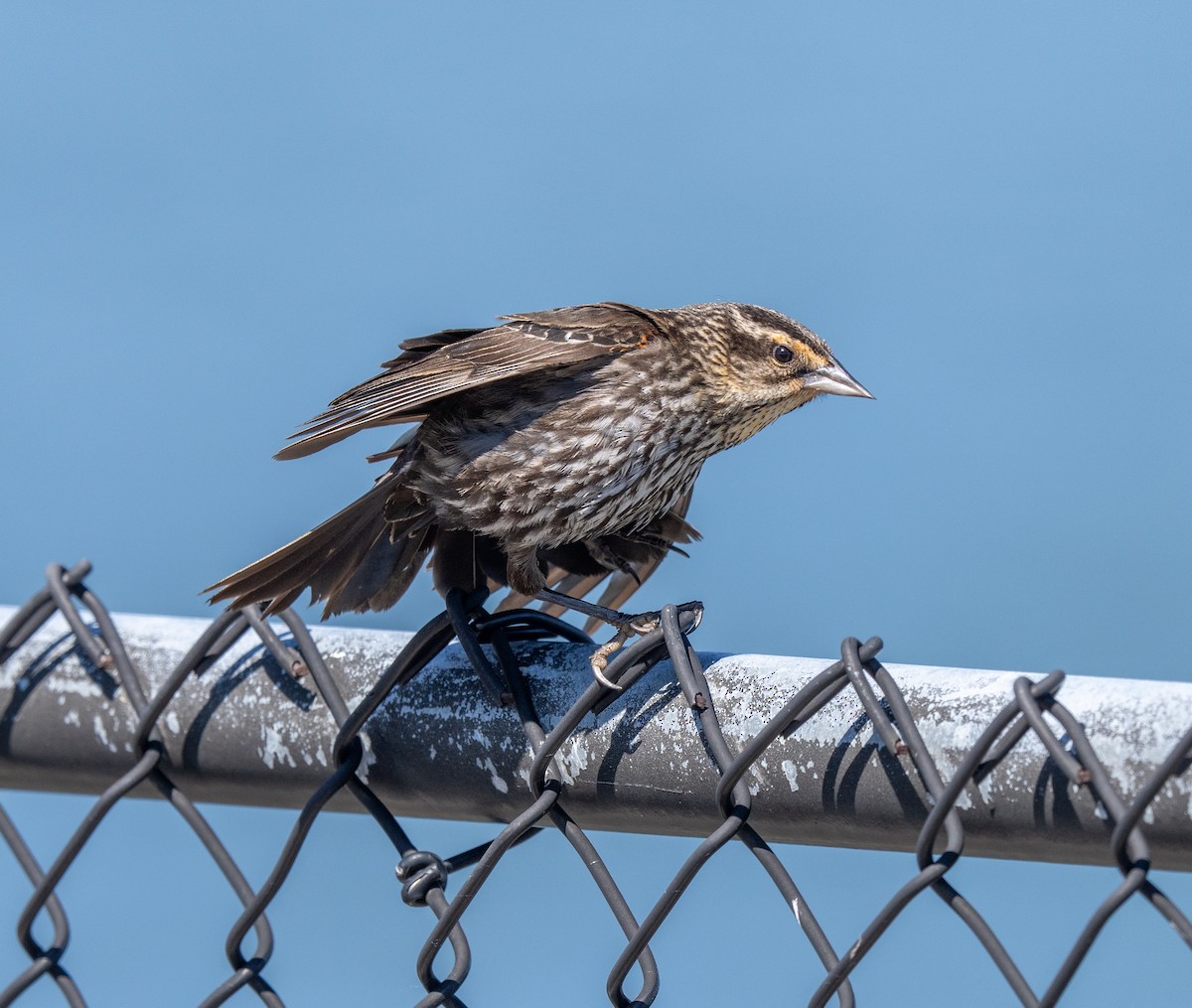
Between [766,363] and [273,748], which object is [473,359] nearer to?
[766,363]

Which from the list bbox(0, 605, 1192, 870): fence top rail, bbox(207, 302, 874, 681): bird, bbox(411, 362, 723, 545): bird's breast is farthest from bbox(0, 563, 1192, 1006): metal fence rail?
bbox(411, 362, 723, 545): bird's breast

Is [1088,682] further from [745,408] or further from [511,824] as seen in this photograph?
[745,408]

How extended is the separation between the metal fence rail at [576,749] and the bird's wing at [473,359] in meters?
0.68

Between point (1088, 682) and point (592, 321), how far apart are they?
2.31 m

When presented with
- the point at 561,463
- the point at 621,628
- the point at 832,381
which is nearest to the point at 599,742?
the point at 621,628

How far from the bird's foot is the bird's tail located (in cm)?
46

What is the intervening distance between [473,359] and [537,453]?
0.84 ft

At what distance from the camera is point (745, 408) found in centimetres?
394

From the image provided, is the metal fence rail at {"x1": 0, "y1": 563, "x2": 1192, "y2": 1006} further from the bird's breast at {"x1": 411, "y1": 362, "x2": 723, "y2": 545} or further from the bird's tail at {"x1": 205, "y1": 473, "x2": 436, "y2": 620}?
the bird's breast at {"x1": 411, "y1": 362, "x2": 723, "y2": 545}

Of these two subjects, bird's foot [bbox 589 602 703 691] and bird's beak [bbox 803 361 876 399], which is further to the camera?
bird's beak [bbox 803 361 876 399]

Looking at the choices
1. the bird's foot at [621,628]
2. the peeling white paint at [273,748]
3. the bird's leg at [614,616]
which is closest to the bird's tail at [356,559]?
the bird's leg at [614,616]

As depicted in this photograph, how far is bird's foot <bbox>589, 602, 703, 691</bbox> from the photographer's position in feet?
6.29

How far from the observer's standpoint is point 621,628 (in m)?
3.20

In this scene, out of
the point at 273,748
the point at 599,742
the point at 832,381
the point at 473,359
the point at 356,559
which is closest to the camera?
the point at 599,742
